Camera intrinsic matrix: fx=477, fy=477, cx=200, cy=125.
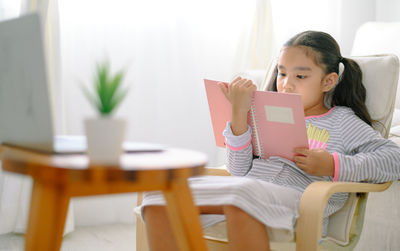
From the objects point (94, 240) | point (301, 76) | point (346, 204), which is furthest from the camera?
point (94, 240)

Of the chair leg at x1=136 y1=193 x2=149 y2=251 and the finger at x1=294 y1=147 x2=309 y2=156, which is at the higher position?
the finger at x1=294 y1=147 x2=309 y2=156

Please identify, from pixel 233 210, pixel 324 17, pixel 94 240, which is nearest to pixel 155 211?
pixel 233 210

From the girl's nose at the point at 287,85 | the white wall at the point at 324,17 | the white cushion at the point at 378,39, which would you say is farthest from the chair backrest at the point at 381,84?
the white wall at the point at 324,17

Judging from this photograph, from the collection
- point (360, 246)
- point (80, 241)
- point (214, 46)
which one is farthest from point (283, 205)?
point (214, 46)

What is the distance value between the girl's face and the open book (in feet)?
0.55

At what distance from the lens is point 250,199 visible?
0.99 metres

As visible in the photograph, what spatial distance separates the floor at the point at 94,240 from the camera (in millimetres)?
1746

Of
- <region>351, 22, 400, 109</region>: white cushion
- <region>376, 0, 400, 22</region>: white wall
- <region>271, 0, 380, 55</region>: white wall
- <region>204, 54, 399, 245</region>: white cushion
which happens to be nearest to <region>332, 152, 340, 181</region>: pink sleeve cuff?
→ <region>204, 54, 399, 245</region>: white cushion

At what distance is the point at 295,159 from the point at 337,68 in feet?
1.20

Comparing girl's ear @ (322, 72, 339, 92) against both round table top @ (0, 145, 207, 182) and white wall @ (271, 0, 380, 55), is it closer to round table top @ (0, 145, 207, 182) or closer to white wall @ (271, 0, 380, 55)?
round table top @ (0, 145, 207, 182)

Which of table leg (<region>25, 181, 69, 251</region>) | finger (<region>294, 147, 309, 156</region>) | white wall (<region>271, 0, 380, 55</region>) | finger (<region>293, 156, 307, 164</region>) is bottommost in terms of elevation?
finger (<region>293, 156, 307, 164</region>)

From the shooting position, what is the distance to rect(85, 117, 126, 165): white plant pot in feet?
2.17

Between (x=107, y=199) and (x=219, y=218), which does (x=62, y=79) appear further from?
(x=219, y=218)

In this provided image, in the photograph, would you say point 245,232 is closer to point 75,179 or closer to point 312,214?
point 312,214
